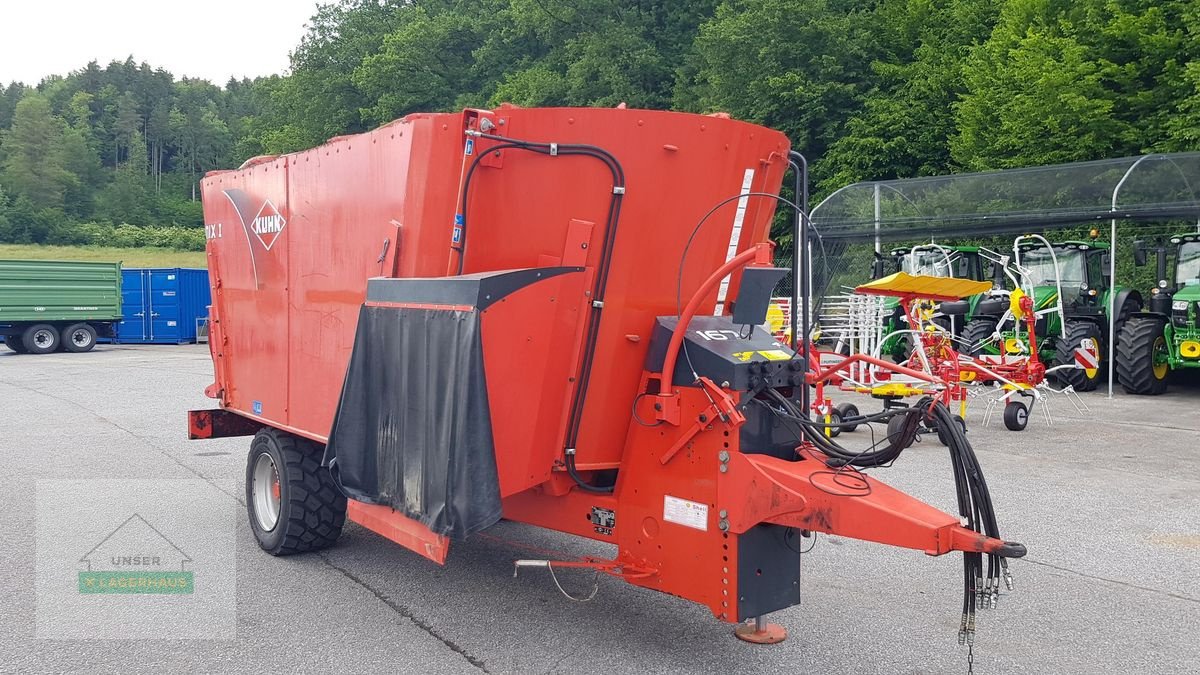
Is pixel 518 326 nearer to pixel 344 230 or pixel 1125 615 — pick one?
pixel 344 230

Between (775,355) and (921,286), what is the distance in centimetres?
524

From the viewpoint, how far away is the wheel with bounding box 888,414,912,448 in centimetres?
375

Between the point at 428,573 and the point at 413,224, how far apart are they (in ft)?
7.53

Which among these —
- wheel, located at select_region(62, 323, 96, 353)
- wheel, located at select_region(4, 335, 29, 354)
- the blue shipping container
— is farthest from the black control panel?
the blue shipping container

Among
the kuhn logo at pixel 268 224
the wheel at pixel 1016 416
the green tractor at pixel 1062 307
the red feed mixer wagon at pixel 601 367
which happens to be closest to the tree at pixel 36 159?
the green tractor at pixel 1062 307

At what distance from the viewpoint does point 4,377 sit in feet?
61.5

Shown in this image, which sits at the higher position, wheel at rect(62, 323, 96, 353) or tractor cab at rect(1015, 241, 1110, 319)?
tractor cab at rect(1015, 241, 1110, 319)

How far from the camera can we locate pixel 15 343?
1062 inches

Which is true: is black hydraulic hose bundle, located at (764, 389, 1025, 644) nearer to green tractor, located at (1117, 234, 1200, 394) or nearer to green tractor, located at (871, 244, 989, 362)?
green tractor, located at (1117, 234, 1200, 394)

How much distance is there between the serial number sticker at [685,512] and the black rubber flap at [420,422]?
0.74 m

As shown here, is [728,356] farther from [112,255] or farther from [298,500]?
[112,255]

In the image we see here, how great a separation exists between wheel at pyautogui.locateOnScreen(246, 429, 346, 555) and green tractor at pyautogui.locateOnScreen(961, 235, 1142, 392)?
11443 millimetres

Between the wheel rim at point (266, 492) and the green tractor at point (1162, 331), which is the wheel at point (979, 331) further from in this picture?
the wheel rim at point (266, 492)

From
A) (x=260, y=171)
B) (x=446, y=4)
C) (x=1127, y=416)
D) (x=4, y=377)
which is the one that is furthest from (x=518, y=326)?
(x=446, y=4)
